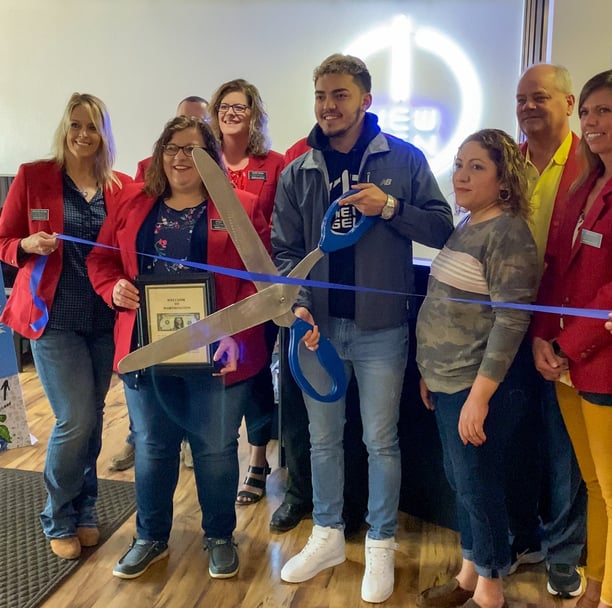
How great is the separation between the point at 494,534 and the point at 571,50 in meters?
2.34

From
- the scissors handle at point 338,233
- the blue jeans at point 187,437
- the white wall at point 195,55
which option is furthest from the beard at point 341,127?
the white wall at point 195,55

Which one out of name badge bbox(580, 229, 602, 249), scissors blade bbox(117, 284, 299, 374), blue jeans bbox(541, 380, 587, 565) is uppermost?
name badge bbox(580, 229, 602, 249)

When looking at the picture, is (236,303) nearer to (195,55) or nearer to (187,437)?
(187,437)

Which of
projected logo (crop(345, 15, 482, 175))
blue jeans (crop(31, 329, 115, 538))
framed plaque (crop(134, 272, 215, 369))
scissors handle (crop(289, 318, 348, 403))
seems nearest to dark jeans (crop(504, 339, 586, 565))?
scissors handle (crop(289, 318, 348, 403))

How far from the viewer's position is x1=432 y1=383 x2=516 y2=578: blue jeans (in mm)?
1665

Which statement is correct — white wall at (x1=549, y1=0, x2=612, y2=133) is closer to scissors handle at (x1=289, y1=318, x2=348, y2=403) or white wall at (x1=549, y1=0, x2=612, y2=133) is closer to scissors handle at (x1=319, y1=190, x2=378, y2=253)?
scissors handle at (x1=319, y1=190, x2=378, y2=253)

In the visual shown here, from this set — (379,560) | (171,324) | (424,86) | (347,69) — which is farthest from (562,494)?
(424,86)

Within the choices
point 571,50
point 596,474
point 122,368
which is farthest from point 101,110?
point 571,50

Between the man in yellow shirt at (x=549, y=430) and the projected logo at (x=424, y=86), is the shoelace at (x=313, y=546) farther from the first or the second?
the projected logo at (x=424, y=86)

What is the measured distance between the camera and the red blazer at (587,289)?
1.47 meters

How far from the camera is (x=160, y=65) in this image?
464 cm

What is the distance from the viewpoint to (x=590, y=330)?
1.48m

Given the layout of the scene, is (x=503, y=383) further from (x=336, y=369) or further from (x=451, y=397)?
(x=336, y=369)

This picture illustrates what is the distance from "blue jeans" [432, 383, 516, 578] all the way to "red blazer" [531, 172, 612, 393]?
0.73 feet
